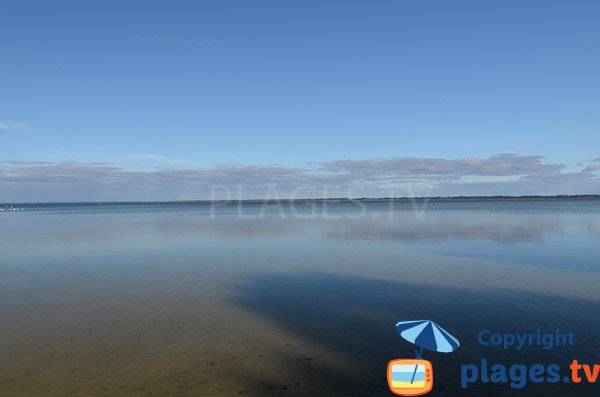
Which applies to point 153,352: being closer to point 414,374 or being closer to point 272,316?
point 272,316

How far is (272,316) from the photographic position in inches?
523

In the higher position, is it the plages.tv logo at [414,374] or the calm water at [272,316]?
the plages.tv logo at [414,374]

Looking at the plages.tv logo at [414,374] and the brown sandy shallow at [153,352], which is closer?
the plages.tv logo at [414,374]

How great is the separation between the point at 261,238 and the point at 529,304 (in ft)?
87.1

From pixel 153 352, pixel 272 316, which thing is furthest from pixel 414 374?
pixel 153 352

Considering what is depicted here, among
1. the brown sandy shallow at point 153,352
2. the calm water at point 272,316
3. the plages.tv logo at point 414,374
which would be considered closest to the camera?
the plages.tv logo at point 414,374

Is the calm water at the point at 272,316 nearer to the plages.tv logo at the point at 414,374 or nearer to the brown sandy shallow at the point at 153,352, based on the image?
the brown sandy shallow at the point at 153,352

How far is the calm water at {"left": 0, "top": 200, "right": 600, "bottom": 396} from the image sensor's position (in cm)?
887

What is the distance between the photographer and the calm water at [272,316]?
8.87m

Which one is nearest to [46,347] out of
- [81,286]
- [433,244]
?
[81,286]

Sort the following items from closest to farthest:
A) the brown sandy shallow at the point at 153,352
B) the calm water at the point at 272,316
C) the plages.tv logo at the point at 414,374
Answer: the plages.tv logo at the point at 414,374, the brown sandy shallow at the point at 153,352, the calm water at the point at 272,316

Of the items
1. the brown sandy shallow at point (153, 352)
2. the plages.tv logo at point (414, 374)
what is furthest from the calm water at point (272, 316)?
the plages.tv logo at point (414, 374)

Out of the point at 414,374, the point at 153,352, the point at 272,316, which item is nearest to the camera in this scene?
the point at 414,374

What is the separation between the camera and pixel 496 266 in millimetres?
21266
